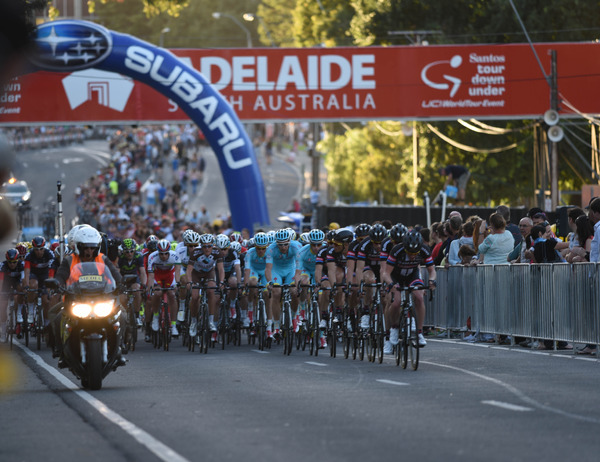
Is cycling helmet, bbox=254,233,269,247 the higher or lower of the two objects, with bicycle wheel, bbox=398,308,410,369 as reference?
higher

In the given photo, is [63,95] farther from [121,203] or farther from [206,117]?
[121,203]

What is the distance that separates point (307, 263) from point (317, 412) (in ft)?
33.9

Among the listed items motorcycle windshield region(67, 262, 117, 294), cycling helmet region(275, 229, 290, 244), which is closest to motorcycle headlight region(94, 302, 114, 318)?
motorcycle windshield region(67, 262, 117, 294)

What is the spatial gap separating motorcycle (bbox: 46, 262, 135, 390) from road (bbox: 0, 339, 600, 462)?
0.90 ft

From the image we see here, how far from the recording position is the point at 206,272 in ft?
67.4

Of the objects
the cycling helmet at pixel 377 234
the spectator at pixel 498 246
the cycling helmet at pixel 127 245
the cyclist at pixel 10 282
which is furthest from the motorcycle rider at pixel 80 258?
the cyclist at pixel 10 282

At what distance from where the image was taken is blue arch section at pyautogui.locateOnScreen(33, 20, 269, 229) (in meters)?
34.3

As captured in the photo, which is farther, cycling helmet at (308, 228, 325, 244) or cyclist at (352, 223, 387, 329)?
cycling helmet at (308, 228, 325, 244)

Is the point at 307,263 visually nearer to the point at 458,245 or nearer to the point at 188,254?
the point at 188,254

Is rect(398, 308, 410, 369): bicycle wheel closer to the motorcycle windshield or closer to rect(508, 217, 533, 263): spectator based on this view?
the motorcycle windshield

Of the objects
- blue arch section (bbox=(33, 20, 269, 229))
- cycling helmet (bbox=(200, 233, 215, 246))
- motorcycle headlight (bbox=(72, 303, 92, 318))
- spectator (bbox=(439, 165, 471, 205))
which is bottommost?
motorcycle headlight (bbox=(72, 303, 92, 318))

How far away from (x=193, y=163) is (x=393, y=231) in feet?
254

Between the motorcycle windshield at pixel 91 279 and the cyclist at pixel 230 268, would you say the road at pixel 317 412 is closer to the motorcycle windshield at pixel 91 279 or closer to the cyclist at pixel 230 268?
the motorcycle windshield at pixel 91 279

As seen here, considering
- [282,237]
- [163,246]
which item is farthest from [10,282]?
[282,237]
